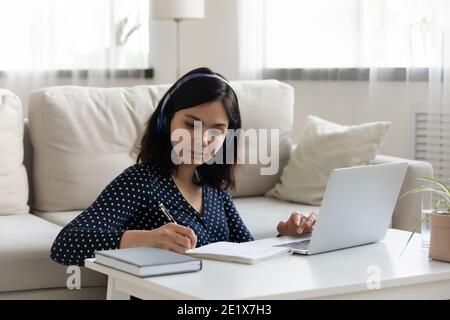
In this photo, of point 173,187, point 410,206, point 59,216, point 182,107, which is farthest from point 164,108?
point 410,206

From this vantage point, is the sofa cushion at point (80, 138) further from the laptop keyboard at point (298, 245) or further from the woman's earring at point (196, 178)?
the laptop keyboard at point (298, 245)

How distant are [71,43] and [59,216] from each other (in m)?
2.65

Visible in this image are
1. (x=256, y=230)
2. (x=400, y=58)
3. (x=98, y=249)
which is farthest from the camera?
(x=400, y=58)

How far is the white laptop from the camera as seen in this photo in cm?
176

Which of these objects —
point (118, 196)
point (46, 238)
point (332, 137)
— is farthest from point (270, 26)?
point (118, 196)

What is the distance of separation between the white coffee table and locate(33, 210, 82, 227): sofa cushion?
1144 mm

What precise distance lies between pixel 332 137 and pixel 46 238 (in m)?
1.26

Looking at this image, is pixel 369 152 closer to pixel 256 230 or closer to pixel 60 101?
pixel 256 230

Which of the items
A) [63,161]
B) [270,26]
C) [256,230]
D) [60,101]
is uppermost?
[270,26]

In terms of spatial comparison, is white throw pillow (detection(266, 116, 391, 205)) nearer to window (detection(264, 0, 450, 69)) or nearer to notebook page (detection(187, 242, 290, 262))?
window (detection(264, 0, 450, 69))

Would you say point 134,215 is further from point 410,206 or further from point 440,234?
point 410,206

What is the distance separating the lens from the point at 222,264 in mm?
1688

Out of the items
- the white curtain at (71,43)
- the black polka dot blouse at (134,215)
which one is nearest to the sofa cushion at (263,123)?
the black polka dot blouse at (134,215)

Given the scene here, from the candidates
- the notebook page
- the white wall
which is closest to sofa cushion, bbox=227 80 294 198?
the white wall
